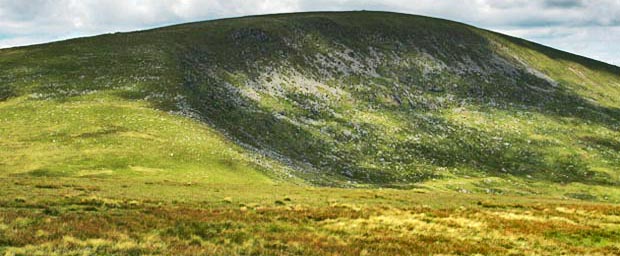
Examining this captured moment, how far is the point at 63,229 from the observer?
23203 millimetres

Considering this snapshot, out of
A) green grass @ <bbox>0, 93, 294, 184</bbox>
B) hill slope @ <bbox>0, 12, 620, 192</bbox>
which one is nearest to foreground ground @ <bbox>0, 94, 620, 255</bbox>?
green grass @ <bbox>0, 93, 294, 184</bbox>

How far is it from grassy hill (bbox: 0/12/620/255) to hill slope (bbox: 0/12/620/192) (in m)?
0.55

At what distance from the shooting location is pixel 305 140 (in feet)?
318

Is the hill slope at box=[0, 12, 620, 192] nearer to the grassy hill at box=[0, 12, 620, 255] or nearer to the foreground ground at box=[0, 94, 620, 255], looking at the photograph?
the grassy hill at box=[0, 12, 620, 255]

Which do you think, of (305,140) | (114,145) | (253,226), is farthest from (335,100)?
(253,226)

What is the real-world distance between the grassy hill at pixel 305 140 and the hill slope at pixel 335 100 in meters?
0.55

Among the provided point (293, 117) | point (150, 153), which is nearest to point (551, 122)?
point (293, 117)

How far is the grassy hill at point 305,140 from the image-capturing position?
2806cm

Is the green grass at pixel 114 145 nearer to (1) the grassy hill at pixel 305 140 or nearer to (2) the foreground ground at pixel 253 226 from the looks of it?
(1) the grassy hill at pixel 305 140

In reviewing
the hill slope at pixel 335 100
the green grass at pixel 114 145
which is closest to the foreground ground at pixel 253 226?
the green grass at pixel 114 145

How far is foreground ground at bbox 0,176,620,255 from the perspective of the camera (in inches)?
863

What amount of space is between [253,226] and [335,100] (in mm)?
94349

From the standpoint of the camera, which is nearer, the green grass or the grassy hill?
the grassy hill

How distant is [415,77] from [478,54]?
37536 millimetres
